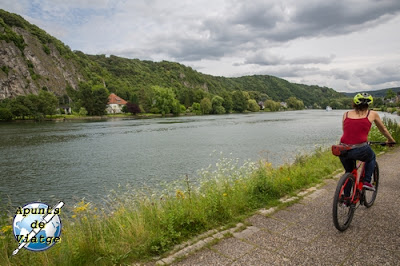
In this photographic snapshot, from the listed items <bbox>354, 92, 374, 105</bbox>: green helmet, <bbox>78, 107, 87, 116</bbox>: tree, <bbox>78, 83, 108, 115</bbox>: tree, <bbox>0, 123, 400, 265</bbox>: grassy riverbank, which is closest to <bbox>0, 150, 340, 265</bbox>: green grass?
<bbox>0, 123, 400, 265</bbox>: grassy riverbank

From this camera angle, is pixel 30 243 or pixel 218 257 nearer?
pixel 30 243

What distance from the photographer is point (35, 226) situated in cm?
236

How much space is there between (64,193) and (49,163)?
29.8 ft

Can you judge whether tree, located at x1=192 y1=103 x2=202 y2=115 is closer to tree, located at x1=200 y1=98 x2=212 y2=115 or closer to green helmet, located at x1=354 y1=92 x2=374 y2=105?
tree, located at x1=200 y1=98 x2=212 y2=115

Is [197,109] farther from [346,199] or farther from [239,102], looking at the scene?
[346,199]

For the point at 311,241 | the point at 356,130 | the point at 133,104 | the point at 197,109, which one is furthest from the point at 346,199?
the point at 197,109

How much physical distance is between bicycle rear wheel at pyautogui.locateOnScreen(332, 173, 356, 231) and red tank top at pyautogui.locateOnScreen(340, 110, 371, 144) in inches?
22.0

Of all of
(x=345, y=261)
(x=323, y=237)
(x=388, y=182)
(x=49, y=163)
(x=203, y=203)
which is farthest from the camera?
(x=49, y=163)

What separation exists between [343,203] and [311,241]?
863 mm

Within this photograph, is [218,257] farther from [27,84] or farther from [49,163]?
[27,84]

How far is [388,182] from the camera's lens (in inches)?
262

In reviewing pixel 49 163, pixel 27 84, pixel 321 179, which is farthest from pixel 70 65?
pixel 321 179

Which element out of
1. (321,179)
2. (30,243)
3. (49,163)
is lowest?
(49,163)

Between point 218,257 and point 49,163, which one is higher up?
point 218,257
